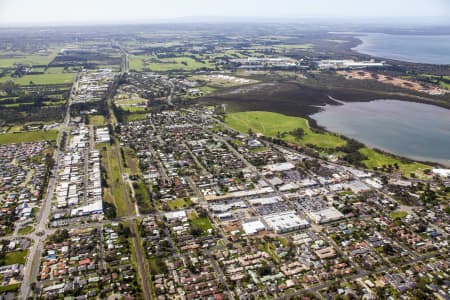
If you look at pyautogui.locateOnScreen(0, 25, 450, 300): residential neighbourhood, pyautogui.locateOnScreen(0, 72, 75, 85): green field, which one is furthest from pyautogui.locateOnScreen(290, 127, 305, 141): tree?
pyautogui.locateOnScreen(0, 72, 75, 85): green field

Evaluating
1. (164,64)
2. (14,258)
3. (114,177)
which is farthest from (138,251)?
(164,64)

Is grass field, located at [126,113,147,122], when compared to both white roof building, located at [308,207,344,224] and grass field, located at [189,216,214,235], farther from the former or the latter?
white roof building, located at [308,207,344,224]

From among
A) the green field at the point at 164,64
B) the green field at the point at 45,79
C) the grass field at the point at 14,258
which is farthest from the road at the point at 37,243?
the green field at the point at 164,64

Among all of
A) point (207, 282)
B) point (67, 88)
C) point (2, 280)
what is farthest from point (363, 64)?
point (2, 280)

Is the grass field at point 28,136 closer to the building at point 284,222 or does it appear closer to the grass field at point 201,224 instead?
the grass field at point 201,224

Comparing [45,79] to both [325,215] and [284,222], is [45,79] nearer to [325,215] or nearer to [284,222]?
[284,222]

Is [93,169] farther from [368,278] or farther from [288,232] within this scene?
[368,278]
